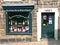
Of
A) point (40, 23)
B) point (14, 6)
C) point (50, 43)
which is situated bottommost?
point (50, 43)

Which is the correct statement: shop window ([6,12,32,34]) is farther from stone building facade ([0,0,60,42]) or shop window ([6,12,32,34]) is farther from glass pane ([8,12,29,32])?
stone building facade ([0,0,60,42])

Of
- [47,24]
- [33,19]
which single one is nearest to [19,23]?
[33,19]

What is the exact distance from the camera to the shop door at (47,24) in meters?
18.9

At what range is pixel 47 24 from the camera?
1902 cm

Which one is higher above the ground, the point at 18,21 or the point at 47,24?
the point at 18,21

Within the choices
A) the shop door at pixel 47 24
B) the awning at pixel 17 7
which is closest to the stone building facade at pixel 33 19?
the awning at pixel 17 7

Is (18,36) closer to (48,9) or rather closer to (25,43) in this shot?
(25,43)

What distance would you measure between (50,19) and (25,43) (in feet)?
8.24

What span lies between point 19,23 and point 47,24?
194 centimetres

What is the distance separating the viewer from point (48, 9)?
18.5 m

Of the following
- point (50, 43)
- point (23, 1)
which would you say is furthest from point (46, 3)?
point (50, 43)

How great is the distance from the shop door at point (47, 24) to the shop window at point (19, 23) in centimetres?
101

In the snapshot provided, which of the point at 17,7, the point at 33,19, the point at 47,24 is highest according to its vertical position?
the point at 17,7

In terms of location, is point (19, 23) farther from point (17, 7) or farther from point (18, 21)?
point (17, 7)
